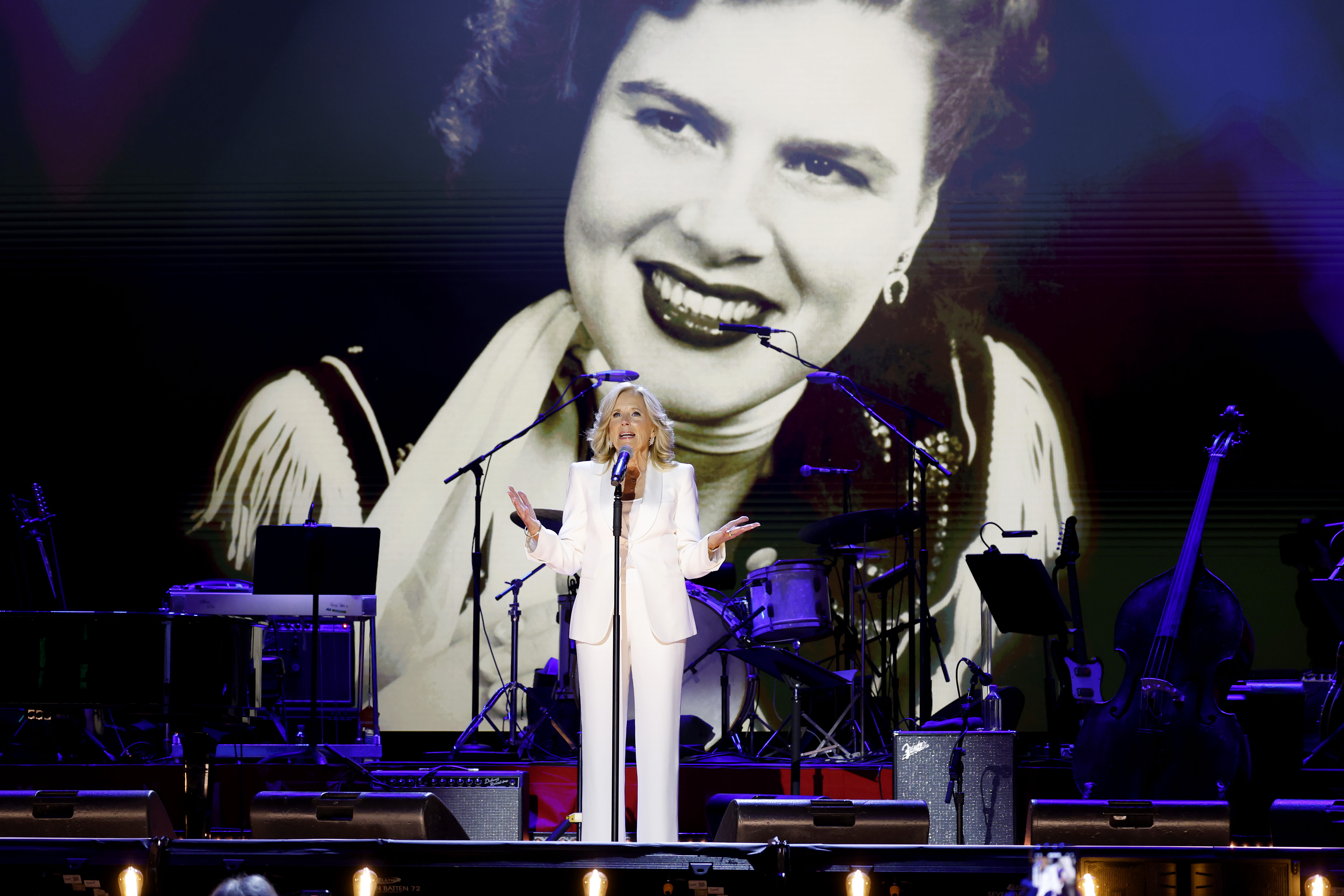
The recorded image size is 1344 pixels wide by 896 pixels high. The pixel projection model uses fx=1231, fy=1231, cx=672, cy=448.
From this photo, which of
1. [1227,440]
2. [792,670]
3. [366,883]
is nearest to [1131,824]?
[366,883]

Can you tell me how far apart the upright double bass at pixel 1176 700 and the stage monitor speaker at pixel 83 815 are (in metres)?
3.85

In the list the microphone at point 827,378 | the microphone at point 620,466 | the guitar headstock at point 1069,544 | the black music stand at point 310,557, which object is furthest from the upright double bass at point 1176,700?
the black music stand at point 310,557

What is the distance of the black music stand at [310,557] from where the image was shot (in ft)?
19.4

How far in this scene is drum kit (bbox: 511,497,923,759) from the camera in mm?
6469

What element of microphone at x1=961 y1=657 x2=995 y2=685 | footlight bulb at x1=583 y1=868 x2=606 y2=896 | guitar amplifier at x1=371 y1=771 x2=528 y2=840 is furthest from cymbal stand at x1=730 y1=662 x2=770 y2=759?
footlight bulb at x1=583 y1=868 x2=606 y2=896

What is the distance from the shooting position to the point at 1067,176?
25.7ft

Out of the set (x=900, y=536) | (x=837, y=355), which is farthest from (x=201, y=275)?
(x=900, y=536)

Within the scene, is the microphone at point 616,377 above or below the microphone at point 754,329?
below

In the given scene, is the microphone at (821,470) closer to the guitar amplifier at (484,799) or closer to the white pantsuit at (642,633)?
the guitar amplifier at (484,799)

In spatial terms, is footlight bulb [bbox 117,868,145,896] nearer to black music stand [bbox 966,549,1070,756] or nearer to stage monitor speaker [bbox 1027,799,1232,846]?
stage monitor speaker [bbox 1027,799,1232,846]

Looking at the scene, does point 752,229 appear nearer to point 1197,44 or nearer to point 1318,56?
point 1197,44

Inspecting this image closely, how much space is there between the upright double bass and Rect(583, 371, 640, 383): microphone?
2.62m

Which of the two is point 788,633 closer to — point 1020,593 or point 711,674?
point 711,674

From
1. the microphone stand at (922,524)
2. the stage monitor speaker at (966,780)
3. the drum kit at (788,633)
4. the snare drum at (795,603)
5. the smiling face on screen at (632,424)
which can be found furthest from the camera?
the snare drum at (795,603)
